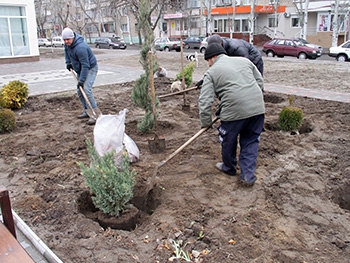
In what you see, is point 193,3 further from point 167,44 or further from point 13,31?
point 13,31

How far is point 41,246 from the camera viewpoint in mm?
2756

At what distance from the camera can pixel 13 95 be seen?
7617mm

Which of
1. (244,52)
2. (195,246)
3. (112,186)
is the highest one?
(244,52)

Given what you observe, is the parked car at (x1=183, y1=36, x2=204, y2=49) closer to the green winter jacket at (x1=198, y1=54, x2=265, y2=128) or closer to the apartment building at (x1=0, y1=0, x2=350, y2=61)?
the apartment building at (x1=0, y1=0, x2=350, y2=61)

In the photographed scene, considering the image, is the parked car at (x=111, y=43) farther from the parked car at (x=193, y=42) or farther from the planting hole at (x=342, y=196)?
the planting hole at (x=342, y=196)

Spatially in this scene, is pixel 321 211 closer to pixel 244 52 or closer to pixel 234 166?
pixel 234 166

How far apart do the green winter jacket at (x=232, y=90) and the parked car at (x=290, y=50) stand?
1983 centimetres

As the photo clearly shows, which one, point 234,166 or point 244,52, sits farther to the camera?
point 244,52

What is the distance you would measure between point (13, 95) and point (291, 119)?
19.0ft

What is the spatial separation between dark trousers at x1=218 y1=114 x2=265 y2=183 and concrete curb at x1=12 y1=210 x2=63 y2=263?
209cm

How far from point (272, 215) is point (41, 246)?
6.65 feet

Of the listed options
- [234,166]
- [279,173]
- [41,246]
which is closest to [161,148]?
[234,166]

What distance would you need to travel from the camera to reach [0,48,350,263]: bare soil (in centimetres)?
279

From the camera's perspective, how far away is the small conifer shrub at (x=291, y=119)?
5527 mm
